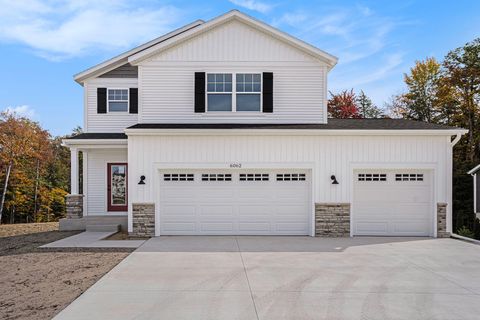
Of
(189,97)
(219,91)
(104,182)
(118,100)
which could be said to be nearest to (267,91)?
(219,91)

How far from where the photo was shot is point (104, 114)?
15.3 m

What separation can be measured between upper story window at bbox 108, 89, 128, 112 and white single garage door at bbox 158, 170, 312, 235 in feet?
14.9

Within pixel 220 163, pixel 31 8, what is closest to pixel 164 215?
pixel 220 163

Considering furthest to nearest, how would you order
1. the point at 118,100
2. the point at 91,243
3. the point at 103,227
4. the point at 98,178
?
the point at 118,100 < the point at 98,178 < the point at 103,227 < the point at 91,243

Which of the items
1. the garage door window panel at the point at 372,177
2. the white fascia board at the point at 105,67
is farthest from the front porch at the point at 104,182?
Answer: the garage door window panel at the point at 372,177

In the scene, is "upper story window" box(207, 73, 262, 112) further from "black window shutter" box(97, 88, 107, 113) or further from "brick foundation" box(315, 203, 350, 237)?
"black window shutter" box(97, 88, 107, 113)

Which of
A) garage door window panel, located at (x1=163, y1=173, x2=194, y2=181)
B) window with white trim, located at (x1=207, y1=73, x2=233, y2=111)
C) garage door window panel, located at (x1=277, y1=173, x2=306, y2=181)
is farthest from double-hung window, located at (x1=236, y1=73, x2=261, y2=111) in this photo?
garage door window panel, located at (x1=163, y1=173, x2=194, y2=181)

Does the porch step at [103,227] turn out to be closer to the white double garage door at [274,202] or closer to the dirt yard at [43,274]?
the dirt yard at [43,274]

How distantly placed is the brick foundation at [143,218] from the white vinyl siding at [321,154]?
26 centimetres

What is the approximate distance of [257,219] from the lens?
12461 mm

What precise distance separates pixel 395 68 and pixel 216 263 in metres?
26.9

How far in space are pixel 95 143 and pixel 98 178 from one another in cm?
175

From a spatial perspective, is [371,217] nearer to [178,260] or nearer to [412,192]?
[412,192]

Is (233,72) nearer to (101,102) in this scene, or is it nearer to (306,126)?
(306,126)
